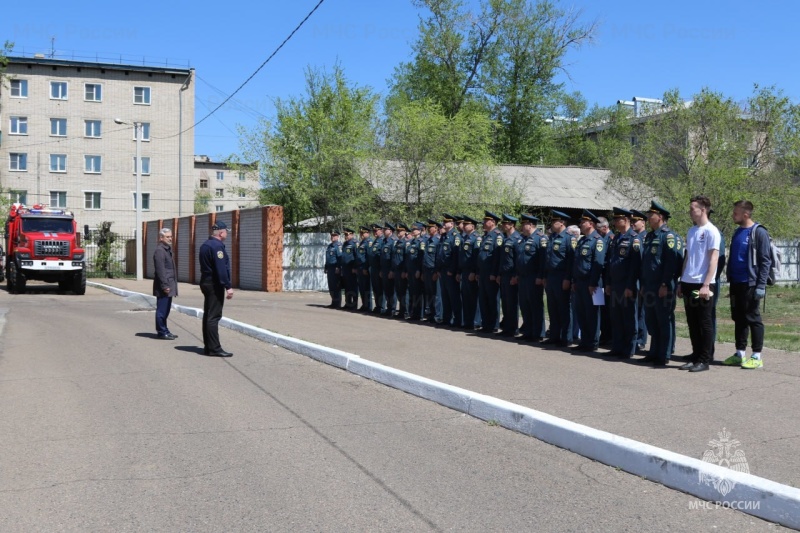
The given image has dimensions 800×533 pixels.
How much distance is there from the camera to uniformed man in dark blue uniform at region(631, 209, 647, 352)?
1055 centimetres

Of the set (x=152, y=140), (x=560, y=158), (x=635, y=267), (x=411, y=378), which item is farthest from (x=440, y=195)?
(x=560, y=158)

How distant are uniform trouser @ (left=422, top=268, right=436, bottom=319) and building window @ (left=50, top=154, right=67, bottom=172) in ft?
160

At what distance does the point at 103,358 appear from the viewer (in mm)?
11203

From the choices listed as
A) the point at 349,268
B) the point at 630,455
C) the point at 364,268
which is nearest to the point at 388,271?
the point at 364,268

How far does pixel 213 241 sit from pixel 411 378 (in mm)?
4387

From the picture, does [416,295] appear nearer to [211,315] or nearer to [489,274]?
[489,274]

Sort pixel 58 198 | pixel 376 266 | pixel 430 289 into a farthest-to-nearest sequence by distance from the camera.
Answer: pixel 58 198
pixel 376 266
pixel 430 289

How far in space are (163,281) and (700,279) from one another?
27.3 ft

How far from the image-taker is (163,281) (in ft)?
43.0

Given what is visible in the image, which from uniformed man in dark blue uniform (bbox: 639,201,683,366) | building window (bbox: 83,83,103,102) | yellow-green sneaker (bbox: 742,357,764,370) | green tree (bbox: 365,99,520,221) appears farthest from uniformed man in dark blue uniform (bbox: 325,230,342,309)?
building window (bbox: 83,83,103,102)

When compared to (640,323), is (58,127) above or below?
above

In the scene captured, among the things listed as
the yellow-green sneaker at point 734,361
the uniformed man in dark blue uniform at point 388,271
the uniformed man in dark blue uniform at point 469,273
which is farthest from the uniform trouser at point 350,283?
the yellow-green sneaker at point 734,361

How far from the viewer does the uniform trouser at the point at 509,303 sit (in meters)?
13.1

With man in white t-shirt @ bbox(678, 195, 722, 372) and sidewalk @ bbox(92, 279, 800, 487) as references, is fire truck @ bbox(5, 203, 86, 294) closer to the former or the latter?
sidewalk @ bbox(92, 279, 800, 487)
